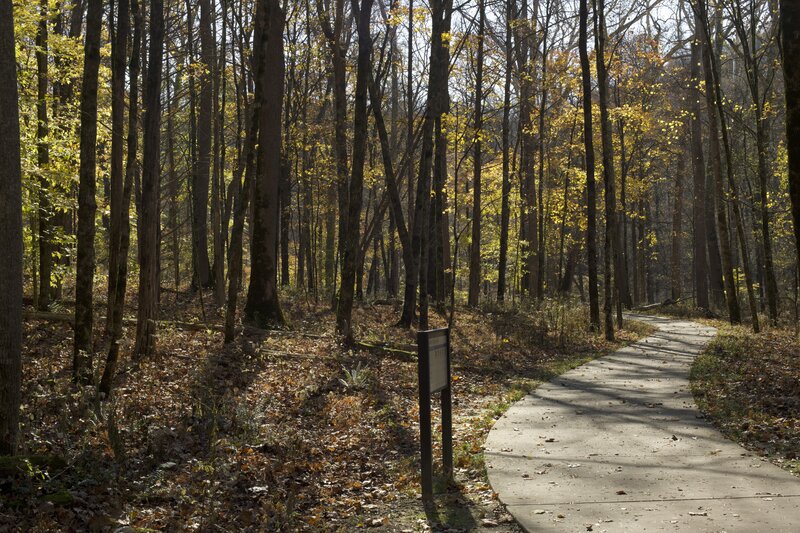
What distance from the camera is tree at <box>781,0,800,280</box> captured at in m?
8.19

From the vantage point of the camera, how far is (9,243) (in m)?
6.07

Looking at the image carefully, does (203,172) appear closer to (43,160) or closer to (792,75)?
(43,160)

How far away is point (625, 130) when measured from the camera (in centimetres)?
3306

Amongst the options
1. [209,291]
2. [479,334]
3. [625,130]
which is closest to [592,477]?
[479,334]

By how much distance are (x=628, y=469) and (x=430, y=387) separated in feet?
7.72

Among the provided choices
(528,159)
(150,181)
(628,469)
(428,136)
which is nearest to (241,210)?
(150,181)

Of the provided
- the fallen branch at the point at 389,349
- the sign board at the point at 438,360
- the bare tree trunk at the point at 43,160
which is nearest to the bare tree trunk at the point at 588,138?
the fallen branch at the point at 389,349

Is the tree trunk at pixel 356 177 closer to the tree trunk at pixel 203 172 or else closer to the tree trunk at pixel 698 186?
the tree trunk at pixel 203 172

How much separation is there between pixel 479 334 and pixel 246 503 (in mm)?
13518

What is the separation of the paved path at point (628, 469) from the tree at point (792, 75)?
3.41 meters

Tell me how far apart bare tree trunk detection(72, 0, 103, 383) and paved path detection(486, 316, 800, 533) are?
20.1 ft

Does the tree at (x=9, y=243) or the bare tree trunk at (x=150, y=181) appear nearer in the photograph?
the tree at (x=9, y=243)

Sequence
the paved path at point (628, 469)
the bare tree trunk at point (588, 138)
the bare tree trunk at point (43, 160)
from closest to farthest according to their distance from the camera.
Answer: the paved path at point (628, 469), the bare tree trunk at point (43, 160), the bare tree trunk at point (588, 138)

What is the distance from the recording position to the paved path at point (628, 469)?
17.3 ft
